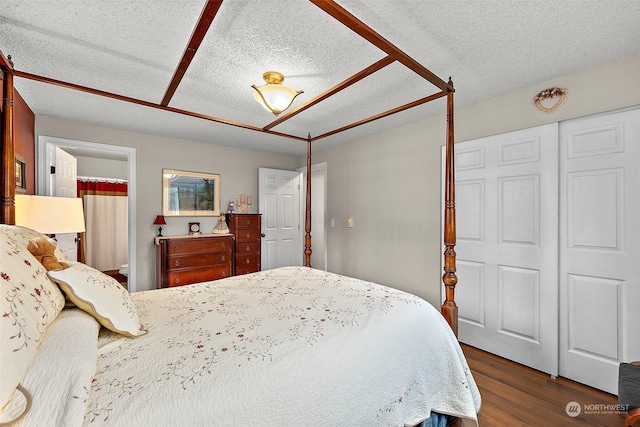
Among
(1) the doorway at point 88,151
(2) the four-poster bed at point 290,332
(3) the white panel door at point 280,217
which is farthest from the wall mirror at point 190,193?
(2) the four-poster bed at point 290,332

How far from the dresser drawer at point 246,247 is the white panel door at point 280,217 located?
271 millimetres

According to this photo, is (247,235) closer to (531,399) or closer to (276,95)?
(276,95)

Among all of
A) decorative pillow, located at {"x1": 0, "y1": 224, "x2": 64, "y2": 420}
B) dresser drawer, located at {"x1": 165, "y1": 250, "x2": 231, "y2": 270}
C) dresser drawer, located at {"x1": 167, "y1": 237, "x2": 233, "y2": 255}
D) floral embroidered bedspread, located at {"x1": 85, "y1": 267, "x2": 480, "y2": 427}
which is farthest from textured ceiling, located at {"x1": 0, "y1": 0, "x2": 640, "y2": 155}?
dresser drawer, located at {"x1": 165, "y1": 250, "x2": 231, "y2": 270}

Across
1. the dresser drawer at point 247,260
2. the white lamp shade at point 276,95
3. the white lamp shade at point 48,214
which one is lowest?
the dresser drawer at point 247,260

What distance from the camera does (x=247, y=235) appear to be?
4.26 meters

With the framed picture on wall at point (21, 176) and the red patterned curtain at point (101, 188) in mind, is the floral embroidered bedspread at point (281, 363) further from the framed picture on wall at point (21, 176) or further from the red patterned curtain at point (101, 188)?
the red patterned curtain at point (101, 188)

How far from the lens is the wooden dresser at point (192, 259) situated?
11.5ft

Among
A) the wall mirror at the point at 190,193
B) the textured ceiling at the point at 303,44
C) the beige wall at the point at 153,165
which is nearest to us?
the textured ceiling at the point at 303,44

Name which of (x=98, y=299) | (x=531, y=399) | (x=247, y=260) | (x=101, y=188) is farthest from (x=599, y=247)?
(x=101, y=188)

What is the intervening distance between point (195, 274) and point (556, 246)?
387 centimetres

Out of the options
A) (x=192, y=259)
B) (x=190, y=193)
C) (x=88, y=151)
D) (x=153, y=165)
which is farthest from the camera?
(x=190, y=193)

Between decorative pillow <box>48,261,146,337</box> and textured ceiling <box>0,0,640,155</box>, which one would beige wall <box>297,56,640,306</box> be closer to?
textured ceiling <box>0,0,640,155</box>

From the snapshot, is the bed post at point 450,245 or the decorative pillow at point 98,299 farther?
the bed post at point 450,245
